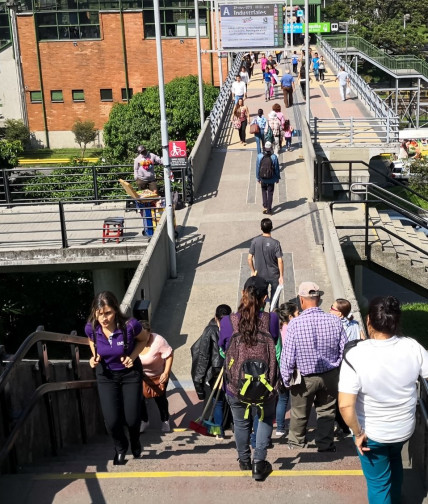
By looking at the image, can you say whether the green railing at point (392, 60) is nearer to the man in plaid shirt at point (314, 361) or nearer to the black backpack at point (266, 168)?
the black backpack at point (266, 168)

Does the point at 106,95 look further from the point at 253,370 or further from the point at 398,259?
the point at 253,370

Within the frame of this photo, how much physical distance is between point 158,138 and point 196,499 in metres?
32.7

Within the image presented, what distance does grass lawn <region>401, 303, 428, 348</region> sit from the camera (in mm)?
20422

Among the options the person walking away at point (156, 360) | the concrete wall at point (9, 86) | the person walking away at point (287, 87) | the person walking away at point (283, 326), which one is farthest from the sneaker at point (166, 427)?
the concrete wall at point (9, 86)

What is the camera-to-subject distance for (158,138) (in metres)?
37.7

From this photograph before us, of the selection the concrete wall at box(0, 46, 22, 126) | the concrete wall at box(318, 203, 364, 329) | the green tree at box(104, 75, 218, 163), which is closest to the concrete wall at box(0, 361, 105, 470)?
the concrete wall at box(318, 203, 364, 329)

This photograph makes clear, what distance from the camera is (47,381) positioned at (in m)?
7.39

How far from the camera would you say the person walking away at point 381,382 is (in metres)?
4.84

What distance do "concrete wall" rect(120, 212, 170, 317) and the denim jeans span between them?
478 cm

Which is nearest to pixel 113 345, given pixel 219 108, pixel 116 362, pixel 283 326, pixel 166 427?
pixel 116 362

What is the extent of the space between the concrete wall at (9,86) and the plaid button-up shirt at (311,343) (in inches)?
2167

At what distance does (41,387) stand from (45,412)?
1.44 ft

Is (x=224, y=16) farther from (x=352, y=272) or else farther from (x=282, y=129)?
(x=352, y=272)

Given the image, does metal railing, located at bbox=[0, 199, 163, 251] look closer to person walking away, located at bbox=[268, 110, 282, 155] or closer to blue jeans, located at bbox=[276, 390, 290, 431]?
person walking away, located at bbox=[268, 110, 282, 155]
